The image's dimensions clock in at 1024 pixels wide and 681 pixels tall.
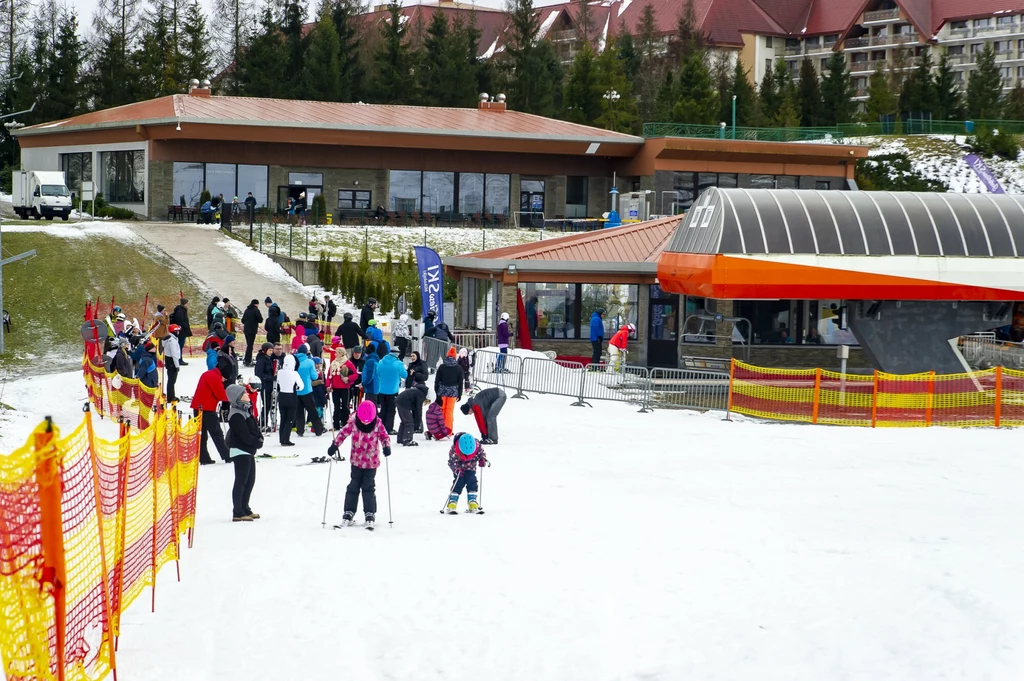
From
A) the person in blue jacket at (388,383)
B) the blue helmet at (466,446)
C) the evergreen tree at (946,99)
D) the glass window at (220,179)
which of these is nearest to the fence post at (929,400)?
the person in blue jacket at (388,383)

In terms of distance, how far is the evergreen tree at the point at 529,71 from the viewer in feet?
229

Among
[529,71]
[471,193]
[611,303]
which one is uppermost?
[529,71]

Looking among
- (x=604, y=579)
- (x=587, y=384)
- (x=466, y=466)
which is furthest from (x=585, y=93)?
(x=604, y=579)

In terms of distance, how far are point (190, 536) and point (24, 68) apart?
57.0 meters

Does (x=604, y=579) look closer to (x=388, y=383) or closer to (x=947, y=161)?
(x=388, y=383)

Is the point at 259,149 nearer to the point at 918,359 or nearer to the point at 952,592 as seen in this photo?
the point at 918,359

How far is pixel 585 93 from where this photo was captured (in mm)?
67500

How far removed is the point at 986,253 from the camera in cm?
2639

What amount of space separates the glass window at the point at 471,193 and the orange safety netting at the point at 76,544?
139 ft

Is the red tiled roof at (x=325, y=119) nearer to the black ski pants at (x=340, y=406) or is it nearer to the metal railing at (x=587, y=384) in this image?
the metal railing at (x=587, y=384)

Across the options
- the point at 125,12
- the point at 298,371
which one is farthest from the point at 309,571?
the point at 125,12

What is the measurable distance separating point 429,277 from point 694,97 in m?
41.0

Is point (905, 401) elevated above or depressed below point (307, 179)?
below

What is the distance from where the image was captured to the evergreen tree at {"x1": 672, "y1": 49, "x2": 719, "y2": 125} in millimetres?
62469
